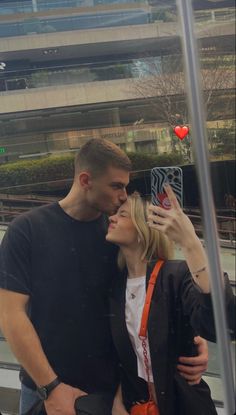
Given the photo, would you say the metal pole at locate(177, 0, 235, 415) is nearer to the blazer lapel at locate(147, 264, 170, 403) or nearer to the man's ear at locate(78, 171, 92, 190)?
the blazer lapel at locate(147, 264, 170, 403)

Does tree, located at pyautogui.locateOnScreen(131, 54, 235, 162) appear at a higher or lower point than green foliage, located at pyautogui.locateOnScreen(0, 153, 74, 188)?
higher

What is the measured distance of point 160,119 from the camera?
1698 mm

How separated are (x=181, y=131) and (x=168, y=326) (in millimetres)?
580

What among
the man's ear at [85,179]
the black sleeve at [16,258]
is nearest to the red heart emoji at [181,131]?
the man's ear at [85,179]

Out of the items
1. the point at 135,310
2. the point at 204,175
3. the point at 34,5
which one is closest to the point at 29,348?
the point at 135,310

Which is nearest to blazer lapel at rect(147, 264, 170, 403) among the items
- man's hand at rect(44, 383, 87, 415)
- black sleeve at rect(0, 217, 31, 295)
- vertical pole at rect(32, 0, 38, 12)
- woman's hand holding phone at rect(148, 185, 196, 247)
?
woman's hand holding phone at rect(148, 185, 196, 247)

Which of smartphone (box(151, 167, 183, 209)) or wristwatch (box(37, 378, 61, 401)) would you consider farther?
wristwatch (box(37, 378, 61, 401))

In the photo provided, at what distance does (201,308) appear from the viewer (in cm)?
166

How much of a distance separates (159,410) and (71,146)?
0.86 metres

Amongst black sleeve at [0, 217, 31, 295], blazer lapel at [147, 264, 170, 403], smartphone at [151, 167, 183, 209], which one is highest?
smartphone at [151, 167, 183, 209]

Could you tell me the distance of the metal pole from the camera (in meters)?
1.62

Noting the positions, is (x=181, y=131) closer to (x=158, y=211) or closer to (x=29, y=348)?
(x=158, y=211)

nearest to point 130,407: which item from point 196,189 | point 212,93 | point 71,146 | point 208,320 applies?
point 208,320

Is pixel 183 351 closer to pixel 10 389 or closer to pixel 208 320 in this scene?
pixel 208 320
